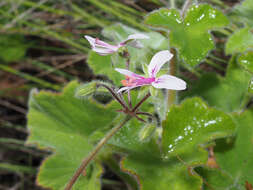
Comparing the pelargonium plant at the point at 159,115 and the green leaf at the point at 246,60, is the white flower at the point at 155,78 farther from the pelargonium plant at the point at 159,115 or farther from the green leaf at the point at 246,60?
the green leaf at the point at 246,60

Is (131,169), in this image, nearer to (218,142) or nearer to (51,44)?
(218,142)

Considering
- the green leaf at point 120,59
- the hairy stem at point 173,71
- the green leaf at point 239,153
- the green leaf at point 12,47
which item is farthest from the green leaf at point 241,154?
the green leaf at point 12,47

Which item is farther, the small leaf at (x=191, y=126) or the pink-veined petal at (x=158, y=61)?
the small leaf at (x=191, y=126)

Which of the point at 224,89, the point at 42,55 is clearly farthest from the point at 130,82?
the point at 42,55

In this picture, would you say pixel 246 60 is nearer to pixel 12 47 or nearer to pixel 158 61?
pixel 158 61

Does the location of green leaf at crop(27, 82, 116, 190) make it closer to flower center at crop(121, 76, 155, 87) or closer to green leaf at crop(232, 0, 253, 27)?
flower center at crop(121, 76, 155, 87)

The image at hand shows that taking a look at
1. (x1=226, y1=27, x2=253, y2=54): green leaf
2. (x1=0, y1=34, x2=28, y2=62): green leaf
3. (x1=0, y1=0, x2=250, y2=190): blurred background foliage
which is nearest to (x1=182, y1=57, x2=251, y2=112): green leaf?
(x1=0, y1=0, x2=250, y2=190): blurred background foliage
